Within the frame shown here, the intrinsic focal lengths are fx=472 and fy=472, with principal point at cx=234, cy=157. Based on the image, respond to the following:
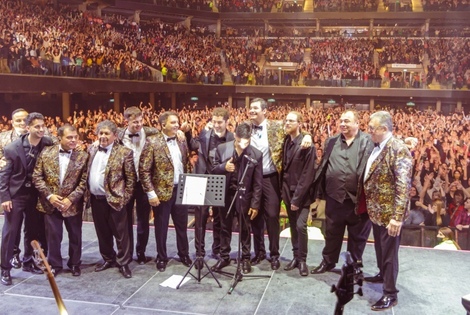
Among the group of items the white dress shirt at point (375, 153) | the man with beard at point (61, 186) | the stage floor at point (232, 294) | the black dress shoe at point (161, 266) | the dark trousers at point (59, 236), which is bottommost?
the stage floor at point (232, 294)

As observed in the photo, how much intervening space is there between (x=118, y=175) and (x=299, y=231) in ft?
5.82

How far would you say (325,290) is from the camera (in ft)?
13.6

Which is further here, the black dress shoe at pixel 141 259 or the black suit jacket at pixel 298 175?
the black dress shoe at pixel 141 259

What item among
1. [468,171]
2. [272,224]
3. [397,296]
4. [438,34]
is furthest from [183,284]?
[438,34]

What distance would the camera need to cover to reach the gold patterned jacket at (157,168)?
4.43m

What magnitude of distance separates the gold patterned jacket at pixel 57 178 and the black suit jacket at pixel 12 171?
0.40 feet

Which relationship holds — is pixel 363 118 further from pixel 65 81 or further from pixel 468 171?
pixel 65 81

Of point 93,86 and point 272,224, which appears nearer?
point 272,224

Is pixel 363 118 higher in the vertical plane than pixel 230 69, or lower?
lower

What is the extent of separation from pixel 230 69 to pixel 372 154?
331 inches

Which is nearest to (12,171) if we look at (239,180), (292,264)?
(239,180)

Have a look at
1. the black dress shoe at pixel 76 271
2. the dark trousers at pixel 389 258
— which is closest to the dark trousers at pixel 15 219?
the black dress shoe at pixel 76 271

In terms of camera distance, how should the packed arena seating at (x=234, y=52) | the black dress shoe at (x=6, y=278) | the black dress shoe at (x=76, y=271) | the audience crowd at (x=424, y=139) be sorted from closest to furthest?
the black dress shoe at (x=6, y=278) → the black dress shoe at (x=76, y=271) → the audience crowd at (x=424, y=139) → the packed arena seating at (x=234, y=52)

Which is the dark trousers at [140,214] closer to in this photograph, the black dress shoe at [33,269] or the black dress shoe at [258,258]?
the black dress shoe at [33,269]
